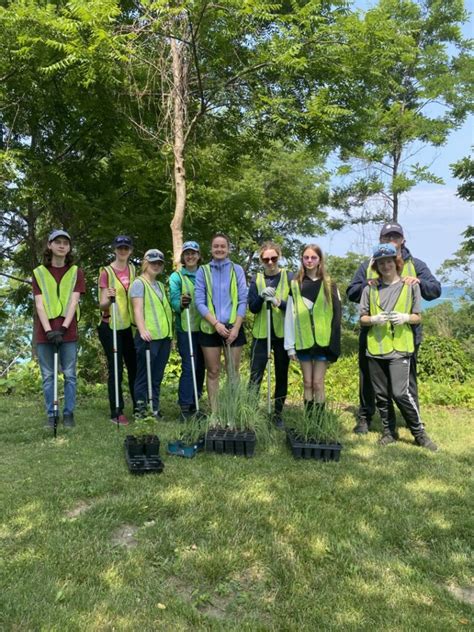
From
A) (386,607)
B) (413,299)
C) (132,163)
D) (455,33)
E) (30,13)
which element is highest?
(455,33)

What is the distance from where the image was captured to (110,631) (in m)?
2.22

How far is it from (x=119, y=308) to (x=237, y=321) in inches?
55.0

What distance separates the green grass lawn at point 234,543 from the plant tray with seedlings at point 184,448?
0.09 metres

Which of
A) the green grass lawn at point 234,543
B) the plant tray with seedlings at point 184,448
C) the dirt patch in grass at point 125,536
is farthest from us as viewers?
the plant tray with seedlings at point 184,448

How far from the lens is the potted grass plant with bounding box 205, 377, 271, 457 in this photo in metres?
4.48

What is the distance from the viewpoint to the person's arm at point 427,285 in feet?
17.0

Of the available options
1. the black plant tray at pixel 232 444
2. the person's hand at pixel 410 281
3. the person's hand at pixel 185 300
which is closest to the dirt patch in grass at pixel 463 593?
the black plant tray at pixel 232 444

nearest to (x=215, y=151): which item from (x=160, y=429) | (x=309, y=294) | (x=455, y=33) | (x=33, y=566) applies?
(x=309, y=294)

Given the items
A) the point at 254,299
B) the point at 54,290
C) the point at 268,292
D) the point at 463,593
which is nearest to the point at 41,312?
the point at 54,290

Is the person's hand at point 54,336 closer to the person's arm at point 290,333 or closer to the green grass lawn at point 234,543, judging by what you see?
the green grass lawn at point 234,543

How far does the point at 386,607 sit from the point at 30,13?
7.67 metres

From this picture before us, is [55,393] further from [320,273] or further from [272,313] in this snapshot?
[320,273]

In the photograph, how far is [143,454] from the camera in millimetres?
4234

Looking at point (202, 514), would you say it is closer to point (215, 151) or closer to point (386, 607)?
point (386, 607)
